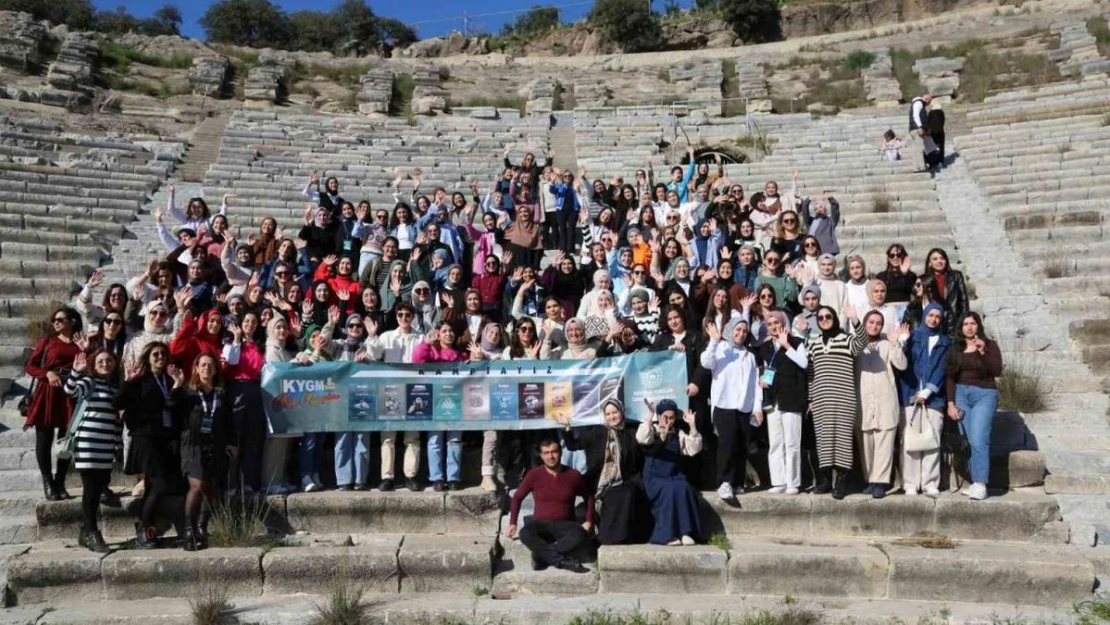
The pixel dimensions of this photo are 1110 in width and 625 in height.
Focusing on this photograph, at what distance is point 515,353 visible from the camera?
8.50 m

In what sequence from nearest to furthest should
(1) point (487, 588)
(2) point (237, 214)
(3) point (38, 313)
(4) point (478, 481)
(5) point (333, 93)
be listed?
(1) point (487, 588) < (4) point (478, 481) < (3) point (38, 313) < (2) point (237, 214) < (5) point (333, 93)

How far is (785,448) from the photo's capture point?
307 inches

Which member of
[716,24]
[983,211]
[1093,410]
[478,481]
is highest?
[716,24]

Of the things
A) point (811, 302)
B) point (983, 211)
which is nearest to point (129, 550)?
point (811, 302)

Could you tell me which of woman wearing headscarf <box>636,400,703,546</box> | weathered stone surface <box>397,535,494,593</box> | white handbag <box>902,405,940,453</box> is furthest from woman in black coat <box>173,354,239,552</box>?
white handbag <box>902,405,940,453</box>

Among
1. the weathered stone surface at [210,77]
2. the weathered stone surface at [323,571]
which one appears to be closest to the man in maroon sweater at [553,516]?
the weathered stone surface at [323,571]

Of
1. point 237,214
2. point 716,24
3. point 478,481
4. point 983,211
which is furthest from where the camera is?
point 716,24

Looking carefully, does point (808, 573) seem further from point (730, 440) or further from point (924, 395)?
point (924, 395)

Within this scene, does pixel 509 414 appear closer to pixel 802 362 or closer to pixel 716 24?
pixel 802 362

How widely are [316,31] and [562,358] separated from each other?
2437 inches

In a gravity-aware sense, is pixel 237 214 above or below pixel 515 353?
above

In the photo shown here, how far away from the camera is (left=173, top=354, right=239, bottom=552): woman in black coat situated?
7.32 meters

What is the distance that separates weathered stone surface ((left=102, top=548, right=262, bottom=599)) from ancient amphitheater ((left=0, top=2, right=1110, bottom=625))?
0.02 meters

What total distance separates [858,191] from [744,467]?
29.9 feet
